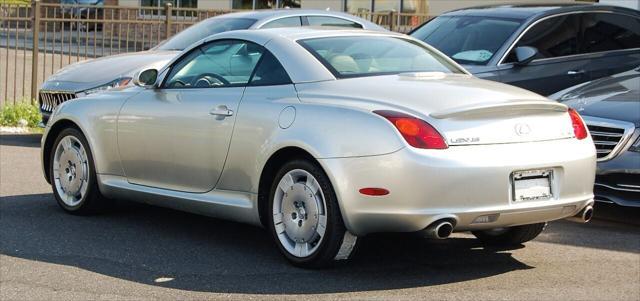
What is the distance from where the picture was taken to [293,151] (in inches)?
258

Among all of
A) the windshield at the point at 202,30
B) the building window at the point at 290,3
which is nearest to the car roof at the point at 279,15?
the windshield at the point at 202,30

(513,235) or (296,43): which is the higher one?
(296,43)

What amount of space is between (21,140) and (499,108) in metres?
7.84

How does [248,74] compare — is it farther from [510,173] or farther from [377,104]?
[510,173]

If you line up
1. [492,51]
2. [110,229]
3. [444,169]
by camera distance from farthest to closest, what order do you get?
1. [492,51]
2. [110,229]
3. [444,169]

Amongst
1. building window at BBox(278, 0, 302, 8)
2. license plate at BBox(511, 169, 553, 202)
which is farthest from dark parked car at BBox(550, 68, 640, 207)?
building window at BBox(278, 0, 302, 8)

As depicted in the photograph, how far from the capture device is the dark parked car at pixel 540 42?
34.0 feet

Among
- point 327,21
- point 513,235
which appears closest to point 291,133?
point 513,235

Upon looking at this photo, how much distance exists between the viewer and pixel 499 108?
6281 mm

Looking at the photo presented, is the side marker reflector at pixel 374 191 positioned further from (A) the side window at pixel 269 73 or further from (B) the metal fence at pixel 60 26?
(B) the metal fence at pixel 60 26

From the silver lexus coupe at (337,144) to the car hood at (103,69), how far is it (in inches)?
139

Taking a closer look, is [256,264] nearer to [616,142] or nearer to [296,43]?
[296,43]

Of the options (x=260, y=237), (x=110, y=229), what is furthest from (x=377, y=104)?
(x=110, y=229)

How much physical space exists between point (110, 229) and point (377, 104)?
248 centimetres
